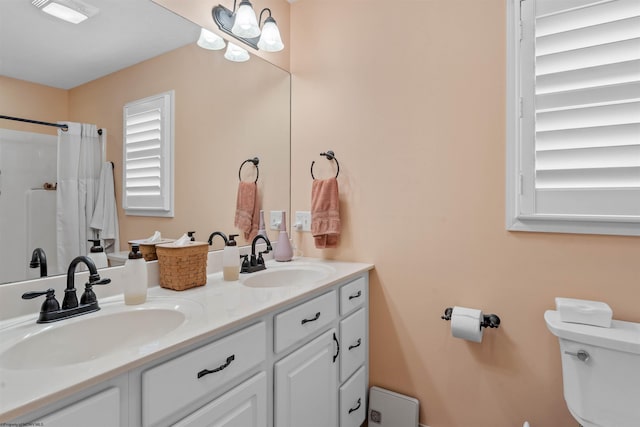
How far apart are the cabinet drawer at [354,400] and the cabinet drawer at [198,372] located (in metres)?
0.68

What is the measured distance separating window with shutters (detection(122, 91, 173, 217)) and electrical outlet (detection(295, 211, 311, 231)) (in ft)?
2.64

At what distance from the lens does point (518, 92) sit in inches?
54.6

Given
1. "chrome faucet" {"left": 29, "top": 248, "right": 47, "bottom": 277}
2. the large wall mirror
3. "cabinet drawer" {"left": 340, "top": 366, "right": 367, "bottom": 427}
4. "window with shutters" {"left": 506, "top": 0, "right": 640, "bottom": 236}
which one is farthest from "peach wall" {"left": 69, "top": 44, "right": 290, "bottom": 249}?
"window with shutters" {"left": 506, "top": 0, "right": 640, "bottom": 236}

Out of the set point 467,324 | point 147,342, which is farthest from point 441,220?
point 147,342

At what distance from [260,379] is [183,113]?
1190mm

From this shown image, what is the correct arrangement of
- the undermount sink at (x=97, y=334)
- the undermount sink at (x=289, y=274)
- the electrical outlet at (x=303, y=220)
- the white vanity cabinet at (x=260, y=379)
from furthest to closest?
the electrical outlet at (x=303, y=220) → the undermount sink at (x=289, y=274) → the undermount sink at (x=97, y=334) → the white vanity cabinet at (x=260, y=379)

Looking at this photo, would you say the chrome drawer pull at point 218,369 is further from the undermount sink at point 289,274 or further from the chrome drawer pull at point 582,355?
the chrome drawer pull at point 582,355

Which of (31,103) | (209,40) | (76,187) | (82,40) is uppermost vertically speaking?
(209,40)

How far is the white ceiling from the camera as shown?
3.29 feet

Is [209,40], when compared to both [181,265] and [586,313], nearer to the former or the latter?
[181,265]

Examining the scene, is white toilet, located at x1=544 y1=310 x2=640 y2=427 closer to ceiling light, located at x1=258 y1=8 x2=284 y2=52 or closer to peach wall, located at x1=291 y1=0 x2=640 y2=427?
peach wall, located at x1=291 y1=0 x2=640 y2=427

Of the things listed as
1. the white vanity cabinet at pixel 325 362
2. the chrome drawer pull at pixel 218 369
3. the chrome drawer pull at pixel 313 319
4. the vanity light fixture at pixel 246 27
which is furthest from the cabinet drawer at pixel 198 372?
the vanity light fixture at pixel 246 27

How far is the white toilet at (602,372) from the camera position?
3.41 feet

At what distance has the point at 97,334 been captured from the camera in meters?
0.99
